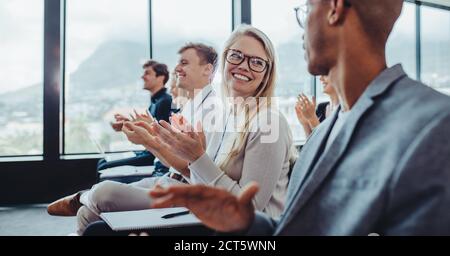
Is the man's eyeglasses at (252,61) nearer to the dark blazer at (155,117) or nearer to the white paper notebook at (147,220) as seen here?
the white paper notebook at (147,220)

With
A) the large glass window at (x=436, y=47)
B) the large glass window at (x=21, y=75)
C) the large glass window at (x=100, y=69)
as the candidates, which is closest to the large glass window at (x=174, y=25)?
the large glass window at (x=100, y=69)

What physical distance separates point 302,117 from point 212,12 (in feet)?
11.2

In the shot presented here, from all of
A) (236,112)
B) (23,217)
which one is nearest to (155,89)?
(23,217)

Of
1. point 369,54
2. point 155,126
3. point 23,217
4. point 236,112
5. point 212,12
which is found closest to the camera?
point 369,54

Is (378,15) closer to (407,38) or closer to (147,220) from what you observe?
(147,220)

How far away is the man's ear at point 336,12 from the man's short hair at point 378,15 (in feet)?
0.08

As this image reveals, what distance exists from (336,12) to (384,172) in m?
0.34

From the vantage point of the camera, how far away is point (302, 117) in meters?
2.51

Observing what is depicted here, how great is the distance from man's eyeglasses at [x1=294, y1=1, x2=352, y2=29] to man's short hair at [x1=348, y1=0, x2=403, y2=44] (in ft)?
0.10

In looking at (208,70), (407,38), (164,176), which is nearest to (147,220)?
(164,176)

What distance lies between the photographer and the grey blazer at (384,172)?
69 centimetres

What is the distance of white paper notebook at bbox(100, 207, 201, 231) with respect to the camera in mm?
1166

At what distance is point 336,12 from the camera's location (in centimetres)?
83
